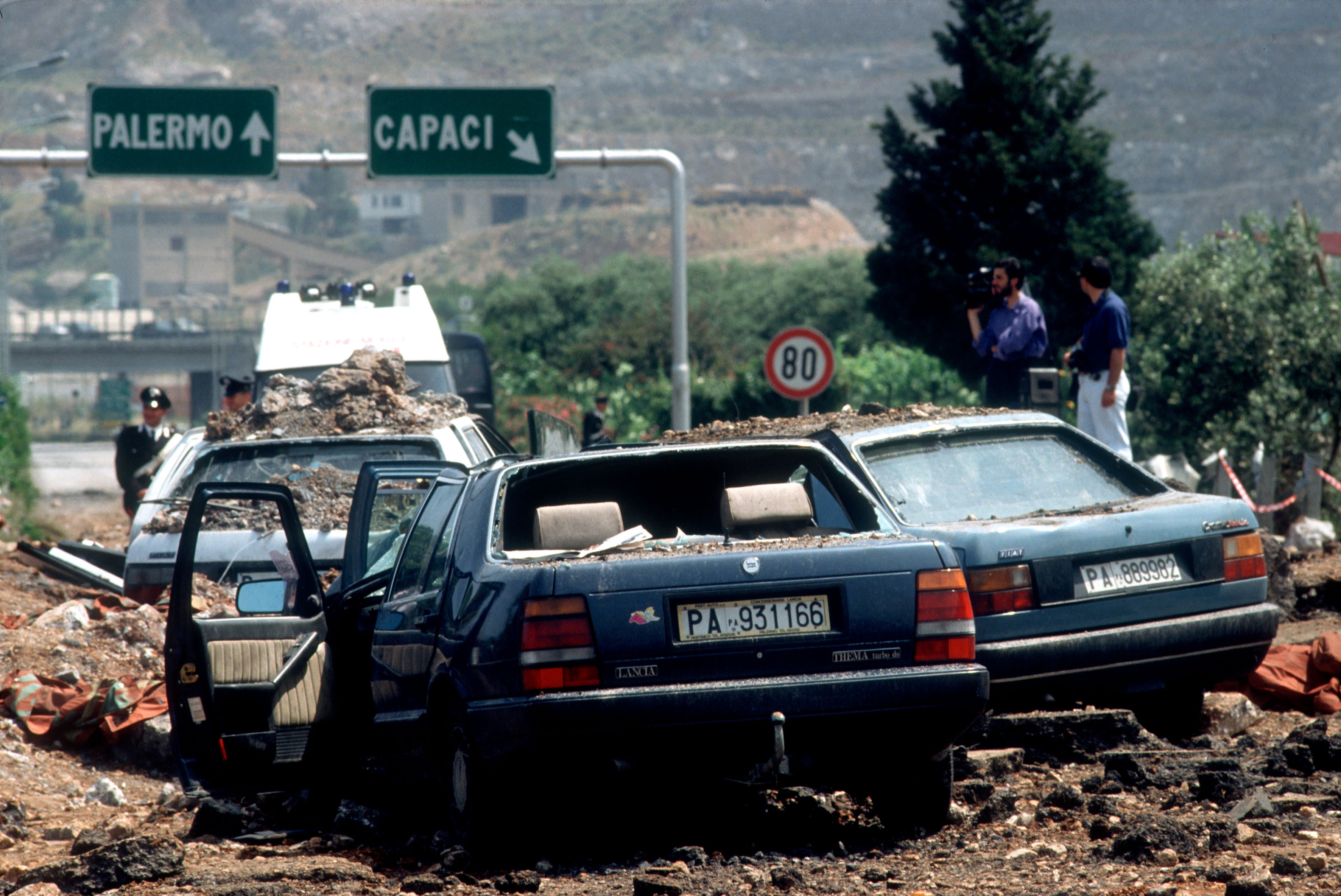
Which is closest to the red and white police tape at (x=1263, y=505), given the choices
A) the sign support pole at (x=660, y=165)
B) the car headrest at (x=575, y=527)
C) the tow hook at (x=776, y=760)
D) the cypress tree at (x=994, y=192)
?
the sign support pole at (x=660, y=165)

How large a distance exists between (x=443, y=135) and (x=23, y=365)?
79.0m

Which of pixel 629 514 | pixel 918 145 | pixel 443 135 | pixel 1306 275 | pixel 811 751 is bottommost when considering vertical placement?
pixel 811 751

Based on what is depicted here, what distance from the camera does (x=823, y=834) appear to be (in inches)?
226

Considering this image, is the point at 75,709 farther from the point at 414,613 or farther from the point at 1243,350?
the point at 1243,350

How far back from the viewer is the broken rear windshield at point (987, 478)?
7.00 metres

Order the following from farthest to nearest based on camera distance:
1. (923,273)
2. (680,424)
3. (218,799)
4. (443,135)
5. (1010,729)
A: 1. (923,273)
2. (443,135)
3. (680,424)
4. (1010,729)
5. (218,799)

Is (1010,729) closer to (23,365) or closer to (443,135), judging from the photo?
(443,135)

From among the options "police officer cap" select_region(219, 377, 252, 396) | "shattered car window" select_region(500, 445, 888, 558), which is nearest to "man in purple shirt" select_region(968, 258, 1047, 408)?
"shattered car window" select_region(500, 445, 888, 558)

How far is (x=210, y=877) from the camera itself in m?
5.40

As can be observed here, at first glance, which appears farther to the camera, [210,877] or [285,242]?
[285,242]

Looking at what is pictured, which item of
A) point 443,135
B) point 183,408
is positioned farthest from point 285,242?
point 443,135

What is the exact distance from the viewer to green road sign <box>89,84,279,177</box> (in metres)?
19.2

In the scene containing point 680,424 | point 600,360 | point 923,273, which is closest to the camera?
point 680,424

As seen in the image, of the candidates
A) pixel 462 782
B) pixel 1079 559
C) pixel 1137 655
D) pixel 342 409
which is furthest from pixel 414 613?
pixel 342 409
